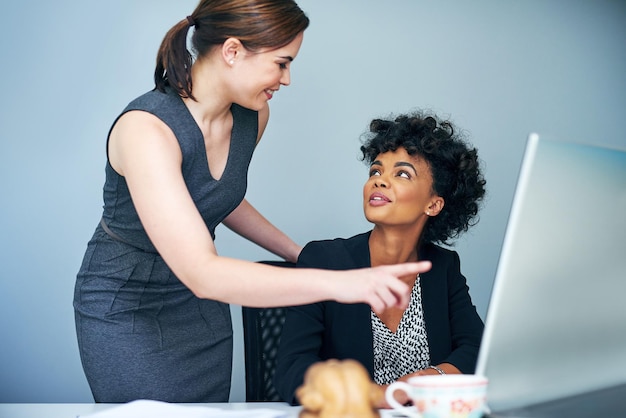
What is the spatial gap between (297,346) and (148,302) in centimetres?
31

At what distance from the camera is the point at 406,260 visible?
1794 millimetres

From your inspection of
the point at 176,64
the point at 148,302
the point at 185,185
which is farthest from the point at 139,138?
the point at 148,302

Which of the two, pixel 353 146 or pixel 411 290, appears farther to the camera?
pixel 353 146

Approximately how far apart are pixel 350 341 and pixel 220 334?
0.95ft

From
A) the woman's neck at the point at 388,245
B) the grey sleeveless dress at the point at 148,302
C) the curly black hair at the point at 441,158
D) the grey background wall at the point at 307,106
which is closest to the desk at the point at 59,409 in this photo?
the grey sleeveless dress at the point at 148,302

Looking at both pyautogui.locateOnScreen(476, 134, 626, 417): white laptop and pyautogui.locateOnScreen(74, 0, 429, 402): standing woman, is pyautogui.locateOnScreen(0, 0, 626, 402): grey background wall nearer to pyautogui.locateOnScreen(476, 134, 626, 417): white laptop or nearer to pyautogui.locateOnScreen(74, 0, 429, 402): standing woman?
pyautogui.locateOnScreen(74, 0, 429, 402): standing woman

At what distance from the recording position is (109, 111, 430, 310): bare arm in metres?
0.94

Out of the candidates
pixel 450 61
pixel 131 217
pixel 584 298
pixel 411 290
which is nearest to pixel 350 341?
pixel 411 290

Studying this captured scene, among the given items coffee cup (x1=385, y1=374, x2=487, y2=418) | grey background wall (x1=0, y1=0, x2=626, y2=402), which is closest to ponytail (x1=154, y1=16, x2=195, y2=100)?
coffee cup (x1=385, y1=374, x2=487, y2=418)

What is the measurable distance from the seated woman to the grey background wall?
2.05ft

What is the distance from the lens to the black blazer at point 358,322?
1.52m

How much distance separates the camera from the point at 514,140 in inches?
106

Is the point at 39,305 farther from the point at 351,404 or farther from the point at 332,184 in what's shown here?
the point at 351,404

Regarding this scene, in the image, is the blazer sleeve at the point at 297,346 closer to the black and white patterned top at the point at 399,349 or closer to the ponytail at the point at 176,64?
the black and white patterned top at the point at 399,349
